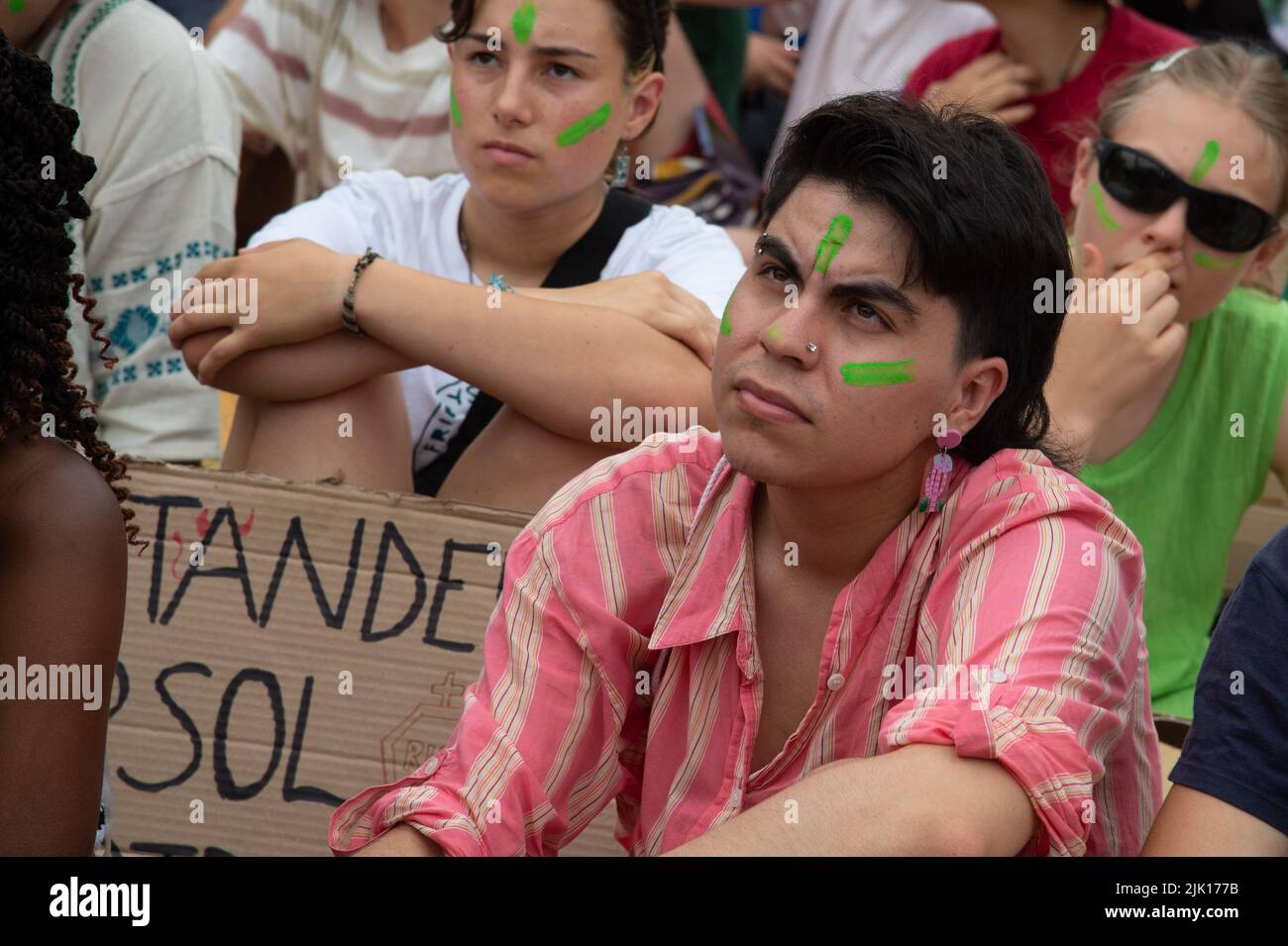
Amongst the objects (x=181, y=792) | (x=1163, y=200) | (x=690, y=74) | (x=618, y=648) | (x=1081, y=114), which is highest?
(x=690, y=74)

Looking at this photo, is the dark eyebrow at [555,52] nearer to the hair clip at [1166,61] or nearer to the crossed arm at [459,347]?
the crossed arm at [459,347]

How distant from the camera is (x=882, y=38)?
197 inches

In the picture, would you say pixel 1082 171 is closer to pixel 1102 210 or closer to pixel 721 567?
pixel 1102 210

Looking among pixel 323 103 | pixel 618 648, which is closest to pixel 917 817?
pixel 618 648

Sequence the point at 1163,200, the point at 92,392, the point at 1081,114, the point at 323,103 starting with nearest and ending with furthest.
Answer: the point at 1163,200
the point at 92,392
the point at 1081,114
the point at 323,103

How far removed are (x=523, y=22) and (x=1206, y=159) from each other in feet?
4.41

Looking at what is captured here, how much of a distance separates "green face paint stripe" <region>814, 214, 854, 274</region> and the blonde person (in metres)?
1.12

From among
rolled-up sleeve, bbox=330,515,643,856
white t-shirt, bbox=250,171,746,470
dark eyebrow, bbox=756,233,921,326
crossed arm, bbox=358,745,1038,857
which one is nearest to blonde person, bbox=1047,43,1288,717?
white t-shirt, bbox=250,171,746,470

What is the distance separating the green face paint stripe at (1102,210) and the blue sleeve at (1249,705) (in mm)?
1363

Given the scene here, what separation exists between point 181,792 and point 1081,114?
2638mm

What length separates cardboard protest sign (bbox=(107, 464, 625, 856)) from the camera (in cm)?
272
